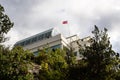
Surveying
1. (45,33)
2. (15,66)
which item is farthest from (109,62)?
(45,33)

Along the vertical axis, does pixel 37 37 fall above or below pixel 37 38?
above

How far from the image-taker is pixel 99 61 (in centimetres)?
2758

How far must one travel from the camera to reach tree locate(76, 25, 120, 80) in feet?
88.6

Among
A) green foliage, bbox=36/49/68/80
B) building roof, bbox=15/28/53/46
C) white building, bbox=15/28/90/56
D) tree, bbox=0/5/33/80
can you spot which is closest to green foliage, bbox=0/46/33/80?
tree, bbox=0/5/33/80

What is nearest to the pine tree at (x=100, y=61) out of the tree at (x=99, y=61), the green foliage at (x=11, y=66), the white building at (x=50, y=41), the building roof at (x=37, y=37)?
the tree at (x=99, y=61)

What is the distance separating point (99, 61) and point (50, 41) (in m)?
44.9

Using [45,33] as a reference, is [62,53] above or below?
below

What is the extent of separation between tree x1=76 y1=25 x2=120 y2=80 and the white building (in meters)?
40.0

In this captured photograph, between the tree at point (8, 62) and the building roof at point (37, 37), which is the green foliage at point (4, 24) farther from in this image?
the building roof at point (37, 37)

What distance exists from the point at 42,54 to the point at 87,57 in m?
15.2

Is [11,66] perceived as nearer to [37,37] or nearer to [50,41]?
[50,41]

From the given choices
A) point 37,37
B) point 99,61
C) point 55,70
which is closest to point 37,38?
point 37,37

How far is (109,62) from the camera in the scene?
27.7 m

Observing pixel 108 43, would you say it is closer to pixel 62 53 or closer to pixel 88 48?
pixel 88 48
